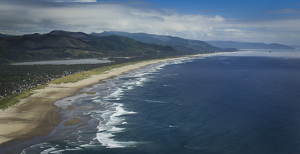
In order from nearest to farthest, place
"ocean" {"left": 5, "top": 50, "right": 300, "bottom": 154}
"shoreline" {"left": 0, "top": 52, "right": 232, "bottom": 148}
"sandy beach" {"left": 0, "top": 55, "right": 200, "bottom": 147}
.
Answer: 1. "ocean" {"left": 5, "top": 50, "right": 300, "bottom": 154}
2. "shoreline" {"left": 0, "top": 52, "right": 232, "bottom": 148}
3. "sandy beach" {"left": 0, "top": 55, "right": 200, "bottom": 147}

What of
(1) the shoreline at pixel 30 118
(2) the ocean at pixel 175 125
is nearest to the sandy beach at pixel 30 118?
(1) the shoreline at pixel 30 118

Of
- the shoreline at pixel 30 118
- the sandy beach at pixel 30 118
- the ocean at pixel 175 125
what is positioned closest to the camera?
the ocean at pixel 175 125

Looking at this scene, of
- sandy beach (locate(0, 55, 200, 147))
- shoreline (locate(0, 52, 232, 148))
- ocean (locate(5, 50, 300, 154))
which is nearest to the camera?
ocean (locate(5, 50, 300, 154))

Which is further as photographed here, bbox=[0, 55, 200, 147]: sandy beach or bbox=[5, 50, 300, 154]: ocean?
bbox=[0, 55, 200, 147]: sandy beach

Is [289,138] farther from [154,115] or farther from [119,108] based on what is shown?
[119,108]

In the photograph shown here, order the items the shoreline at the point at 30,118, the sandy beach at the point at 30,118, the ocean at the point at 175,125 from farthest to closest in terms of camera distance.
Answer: the sandy beach at the point at 30,118, the shoreline at the point at 30,118, the ocean at the point at 175,125

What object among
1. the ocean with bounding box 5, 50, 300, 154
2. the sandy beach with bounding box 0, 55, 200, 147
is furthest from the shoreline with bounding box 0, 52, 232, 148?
the ocean with bounding box 5, 50, 300, 154

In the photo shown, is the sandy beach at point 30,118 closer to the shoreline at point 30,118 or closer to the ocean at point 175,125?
the shoreline at point 30,118

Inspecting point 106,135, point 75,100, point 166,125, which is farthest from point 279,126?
point 75,100

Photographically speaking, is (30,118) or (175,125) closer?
(175,125)

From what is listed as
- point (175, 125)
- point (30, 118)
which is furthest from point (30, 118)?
point (175, 125)

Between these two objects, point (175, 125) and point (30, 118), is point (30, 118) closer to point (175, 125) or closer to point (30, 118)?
point (30, 118)

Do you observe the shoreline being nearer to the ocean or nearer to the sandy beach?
the sandy beach
